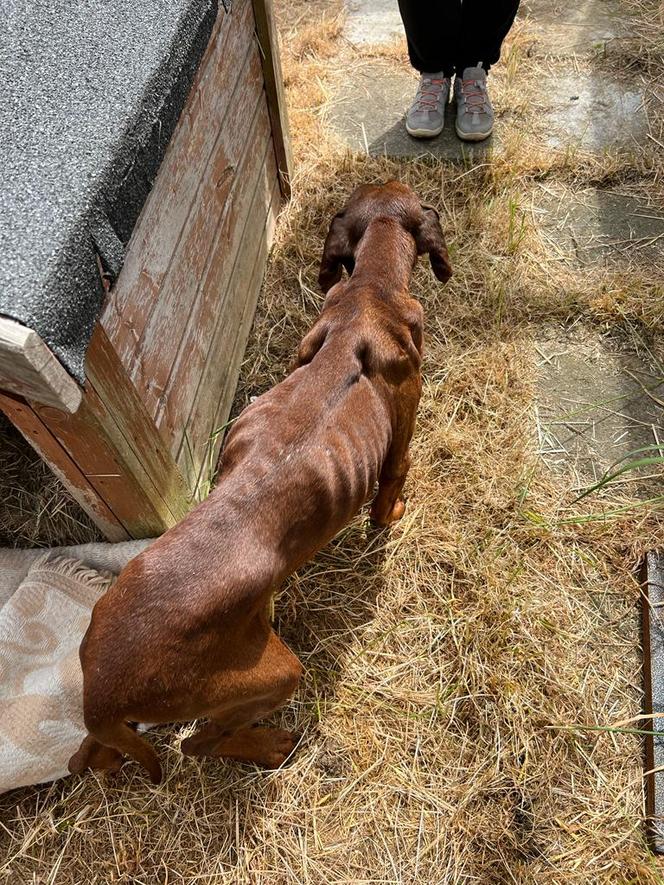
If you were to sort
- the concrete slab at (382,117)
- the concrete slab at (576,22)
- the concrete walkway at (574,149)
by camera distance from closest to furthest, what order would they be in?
the concrete walkway at (574,149) → the concrete slab at (382,117) → the concrete slab at (576,22)

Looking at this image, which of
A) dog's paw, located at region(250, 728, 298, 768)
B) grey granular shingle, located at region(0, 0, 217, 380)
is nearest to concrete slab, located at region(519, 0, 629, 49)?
grey granular shingle, located at region(0, 0, 217, 380)

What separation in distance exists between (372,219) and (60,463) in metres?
1.54

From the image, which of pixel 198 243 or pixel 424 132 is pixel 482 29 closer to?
pixel 424 132

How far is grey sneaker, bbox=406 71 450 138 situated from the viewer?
407 cm

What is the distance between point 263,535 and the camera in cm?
184

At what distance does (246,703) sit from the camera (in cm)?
191

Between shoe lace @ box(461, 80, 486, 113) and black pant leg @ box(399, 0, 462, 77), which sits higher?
black pant leg @ box(399, 0, 462, 77)

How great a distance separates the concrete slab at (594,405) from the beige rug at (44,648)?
76.8 inches

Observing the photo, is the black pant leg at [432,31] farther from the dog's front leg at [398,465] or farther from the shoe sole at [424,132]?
the dog's front leg at [398,465]

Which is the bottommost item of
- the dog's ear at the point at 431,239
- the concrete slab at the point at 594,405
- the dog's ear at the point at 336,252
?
the concrete slab at the point at 594,405

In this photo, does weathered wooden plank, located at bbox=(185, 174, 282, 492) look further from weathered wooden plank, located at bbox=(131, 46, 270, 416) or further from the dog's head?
the dog's head

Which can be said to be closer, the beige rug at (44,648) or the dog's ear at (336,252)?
the beige rug at (44,648)

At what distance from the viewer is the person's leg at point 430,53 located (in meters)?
3.52

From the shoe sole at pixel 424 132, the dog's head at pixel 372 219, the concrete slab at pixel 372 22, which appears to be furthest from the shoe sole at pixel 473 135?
the dog's head at pixel 372 219
